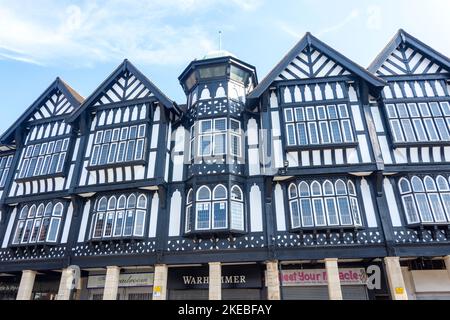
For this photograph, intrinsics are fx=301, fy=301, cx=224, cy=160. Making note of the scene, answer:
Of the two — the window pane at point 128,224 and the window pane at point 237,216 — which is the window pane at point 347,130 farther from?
the window pane at point 128,224

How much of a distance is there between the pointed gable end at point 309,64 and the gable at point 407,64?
251 cm

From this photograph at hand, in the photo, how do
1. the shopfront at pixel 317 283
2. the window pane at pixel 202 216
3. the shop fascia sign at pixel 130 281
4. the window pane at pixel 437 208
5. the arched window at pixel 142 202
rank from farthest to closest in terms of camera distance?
the shop fascia sign at pixel 130 281
the arched window at pixel 142 202
the shopfront at pixel 317 283
the window pane at pixel 202 216
the window pane at pixel 437 208

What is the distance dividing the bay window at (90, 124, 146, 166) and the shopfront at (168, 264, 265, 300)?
721 cm

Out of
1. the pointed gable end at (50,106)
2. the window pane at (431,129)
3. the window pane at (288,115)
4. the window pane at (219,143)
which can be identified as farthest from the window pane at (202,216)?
the window pane at (431,129)

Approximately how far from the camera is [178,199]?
17453 mm

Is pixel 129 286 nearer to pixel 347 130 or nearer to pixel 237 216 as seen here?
pixel 237 216

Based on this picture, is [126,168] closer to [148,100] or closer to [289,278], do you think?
[148,100]

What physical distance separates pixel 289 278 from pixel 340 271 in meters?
2.75

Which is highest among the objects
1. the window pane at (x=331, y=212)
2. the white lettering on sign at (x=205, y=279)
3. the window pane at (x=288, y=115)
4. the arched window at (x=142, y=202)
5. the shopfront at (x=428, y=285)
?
the window pane at (x=288, y=115)

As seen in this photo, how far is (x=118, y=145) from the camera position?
1881cm

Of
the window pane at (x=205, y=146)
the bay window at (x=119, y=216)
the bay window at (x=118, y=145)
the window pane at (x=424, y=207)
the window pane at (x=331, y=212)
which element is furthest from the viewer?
the bay window at (x=118, y=145)

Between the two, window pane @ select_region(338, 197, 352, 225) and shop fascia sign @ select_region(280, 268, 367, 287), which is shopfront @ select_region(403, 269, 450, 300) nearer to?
shop fascia sign @ select_region(280, 268, 367, 287)

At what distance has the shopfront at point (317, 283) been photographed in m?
16.0

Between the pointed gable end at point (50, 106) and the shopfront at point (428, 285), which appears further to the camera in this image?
the pointed gable end at point (50, 106)
